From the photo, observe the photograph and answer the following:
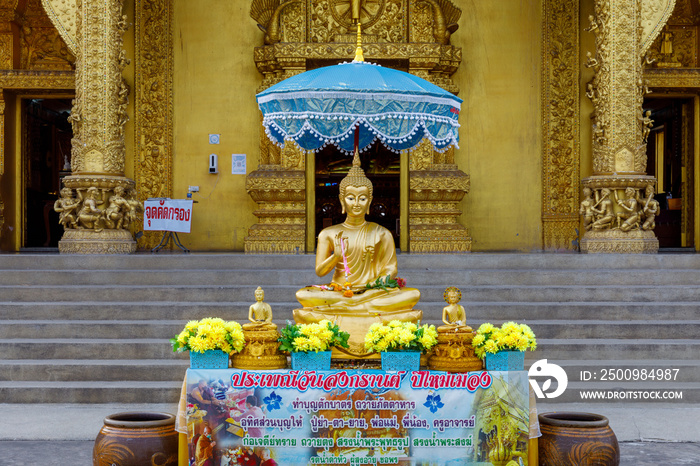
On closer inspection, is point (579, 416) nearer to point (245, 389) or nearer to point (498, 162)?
point (245, 389)

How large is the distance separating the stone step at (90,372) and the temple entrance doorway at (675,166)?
9094mm

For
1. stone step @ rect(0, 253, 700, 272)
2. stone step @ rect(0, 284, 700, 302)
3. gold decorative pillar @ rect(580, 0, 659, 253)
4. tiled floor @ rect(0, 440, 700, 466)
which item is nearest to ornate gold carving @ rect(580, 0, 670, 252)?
gold decorative pillar @ rect(580, 0, 659, 253)

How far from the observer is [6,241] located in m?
13.9

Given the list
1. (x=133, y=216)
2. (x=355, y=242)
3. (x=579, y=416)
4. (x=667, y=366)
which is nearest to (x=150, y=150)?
(x=133, y=216)

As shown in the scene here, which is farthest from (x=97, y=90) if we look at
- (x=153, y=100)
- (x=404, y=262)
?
(x=404, y=262)

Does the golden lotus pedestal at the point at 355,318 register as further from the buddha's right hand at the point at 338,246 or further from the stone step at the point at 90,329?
the stone step at the point at 90,329

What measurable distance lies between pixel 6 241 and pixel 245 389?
978 cm

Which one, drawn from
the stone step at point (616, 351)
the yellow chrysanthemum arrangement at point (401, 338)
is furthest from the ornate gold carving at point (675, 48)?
the yellow chrysanthemum arrangement at point (401, 338)

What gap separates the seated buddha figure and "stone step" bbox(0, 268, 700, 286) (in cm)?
266

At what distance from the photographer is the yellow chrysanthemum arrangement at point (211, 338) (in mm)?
5495

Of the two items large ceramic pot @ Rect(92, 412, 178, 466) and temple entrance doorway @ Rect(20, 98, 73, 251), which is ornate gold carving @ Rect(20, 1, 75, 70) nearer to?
temple entrance doorway @ Rect(20, 98, 73, 251)

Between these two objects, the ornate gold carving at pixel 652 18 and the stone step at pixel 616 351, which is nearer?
the stone step at pixel 616 351

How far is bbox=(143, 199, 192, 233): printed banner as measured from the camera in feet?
41.4

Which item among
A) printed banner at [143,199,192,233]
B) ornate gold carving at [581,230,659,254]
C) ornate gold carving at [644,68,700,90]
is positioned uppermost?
ornate gold carving at [644,68,700,90]
